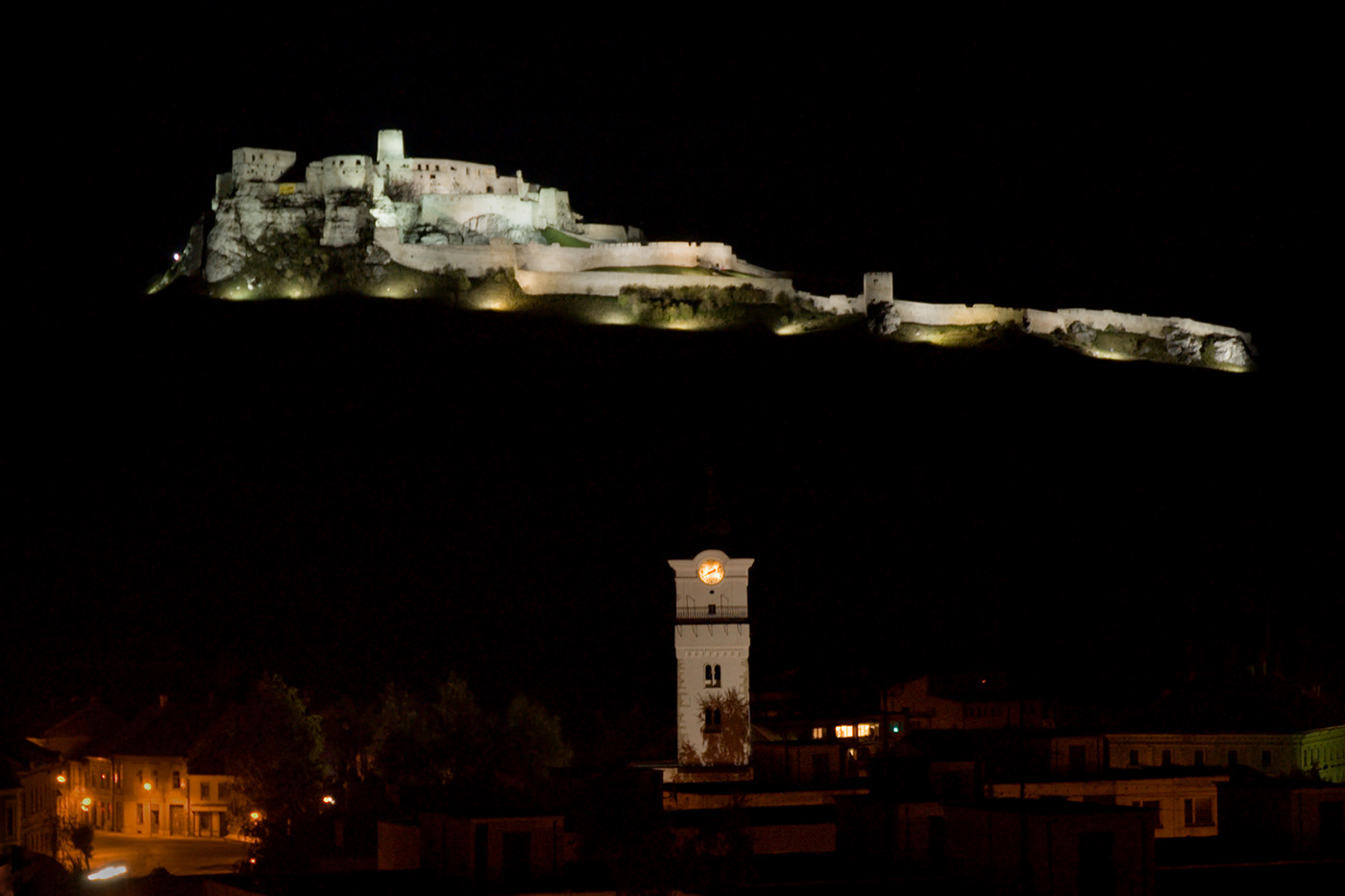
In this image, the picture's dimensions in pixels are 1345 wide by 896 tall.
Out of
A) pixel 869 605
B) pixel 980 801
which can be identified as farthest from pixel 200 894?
pixel 869 605

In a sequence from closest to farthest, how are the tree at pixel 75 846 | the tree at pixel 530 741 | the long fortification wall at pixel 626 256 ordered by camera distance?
the tree at pixel 75 846
the tree at pixel 530 741
the long fortification wall at pixel 626 256

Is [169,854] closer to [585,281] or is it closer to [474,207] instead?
[585,281]

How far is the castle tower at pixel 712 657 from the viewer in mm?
35969

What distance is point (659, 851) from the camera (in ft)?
62.4

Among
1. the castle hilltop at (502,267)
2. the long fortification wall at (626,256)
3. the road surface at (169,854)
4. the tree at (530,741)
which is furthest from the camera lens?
the long fortification wall at (626,256)

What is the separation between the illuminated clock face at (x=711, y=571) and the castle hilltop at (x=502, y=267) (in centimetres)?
6961

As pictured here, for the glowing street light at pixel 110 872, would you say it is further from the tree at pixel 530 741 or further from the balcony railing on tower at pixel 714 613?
the balcony railing on tower at pixel 714 613

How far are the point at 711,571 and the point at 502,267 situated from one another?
7176cm

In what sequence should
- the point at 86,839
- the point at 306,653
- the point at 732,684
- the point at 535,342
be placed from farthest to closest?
the point at 535,342 < the point at 306,653 < the point at 86,839 < the point at 732,684

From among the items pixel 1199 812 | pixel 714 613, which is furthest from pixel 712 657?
pixel 1199 812

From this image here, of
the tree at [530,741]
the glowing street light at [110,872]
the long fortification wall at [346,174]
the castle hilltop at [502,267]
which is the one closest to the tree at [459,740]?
the tree at [530,741]

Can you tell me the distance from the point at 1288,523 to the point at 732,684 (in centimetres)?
5309

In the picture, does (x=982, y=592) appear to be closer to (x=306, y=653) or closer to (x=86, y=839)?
(x=306, y=653)

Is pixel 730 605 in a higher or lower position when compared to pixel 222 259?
lower
